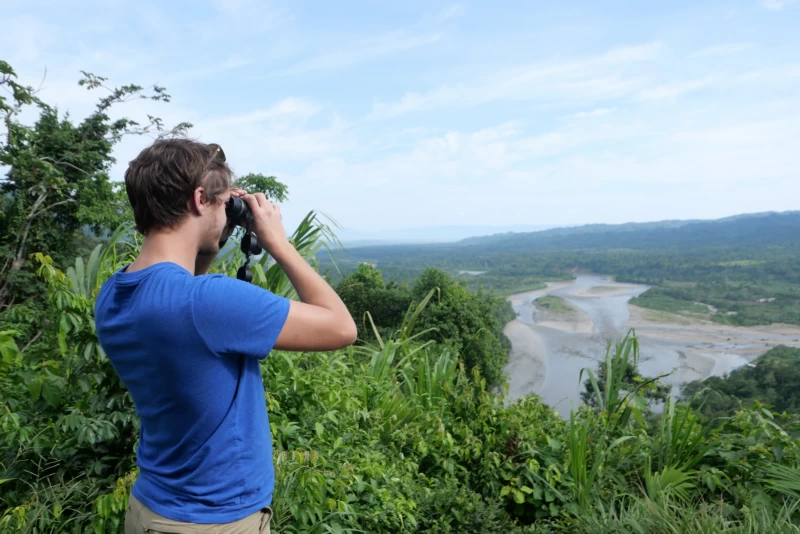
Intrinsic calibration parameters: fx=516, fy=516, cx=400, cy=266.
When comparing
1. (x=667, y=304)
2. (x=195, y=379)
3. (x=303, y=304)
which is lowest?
(x=667, y=304)

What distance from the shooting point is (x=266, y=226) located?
1.09 metres

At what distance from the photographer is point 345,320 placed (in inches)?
39.8

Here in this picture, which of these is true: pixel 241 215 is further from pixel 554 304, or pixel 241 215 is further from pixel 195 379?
pixel 554 304

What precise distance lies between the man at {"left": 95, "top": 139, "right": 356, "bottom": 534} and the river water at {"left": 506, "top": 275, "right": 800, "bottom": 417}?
39.8 feet

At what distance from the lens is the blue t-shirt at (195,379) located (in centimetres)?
88

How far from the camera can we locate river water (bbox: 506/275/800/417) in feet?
53.1

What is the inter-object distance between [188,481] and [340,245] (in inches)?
97.1

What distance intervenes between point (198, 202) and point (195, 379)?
33cm

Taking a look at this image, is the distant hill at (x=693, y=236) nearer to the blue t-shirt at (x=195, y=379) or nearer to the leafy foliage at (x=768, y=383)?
the leafy foliage at (x=768, y=383)

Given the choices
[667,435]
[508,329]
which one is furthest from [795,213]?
[667,435]

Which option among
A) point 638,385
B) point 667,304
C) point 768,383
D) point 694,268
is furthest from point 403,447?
point 694,268

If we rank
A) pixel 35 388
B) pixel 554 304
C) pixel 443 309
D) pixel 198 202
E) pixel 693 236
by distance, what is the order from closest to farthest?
pixel 198 202, pixel 35 388, pixel 443 309, pixel 554 304, pixel 693 236

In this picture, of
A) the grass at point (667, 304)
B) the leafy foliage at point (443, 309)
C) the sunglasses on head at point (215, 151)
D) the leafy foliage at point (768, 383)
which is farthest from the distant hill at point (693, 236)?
the sunglasses on head at point (215, 151)

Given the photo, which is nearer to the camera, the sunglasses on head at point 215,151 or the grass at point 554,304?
the sunglasses on head at point 215,151
